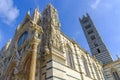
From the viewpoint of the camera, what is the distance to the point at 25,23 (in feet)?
52.8

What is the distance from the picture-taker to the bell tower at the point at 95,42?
2444 centimetres

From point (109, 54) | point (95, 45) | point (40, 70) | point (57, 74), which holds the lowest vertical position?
point (57, 74)

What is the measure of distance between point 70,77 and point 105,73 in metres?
10.1

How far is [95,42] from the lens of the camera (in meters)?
27.3

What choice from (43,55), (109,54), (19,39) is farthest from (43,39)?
(109,54)

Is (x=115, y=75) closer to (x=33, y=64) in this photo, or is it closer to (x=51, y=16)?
(x=51, y=16)

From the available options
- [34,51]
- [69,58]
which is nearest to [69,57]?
[69,58]

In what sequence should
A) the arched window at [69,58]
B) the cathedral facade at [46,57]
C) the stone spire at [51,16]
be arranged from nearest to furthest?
1. the cathedral facade at [46,57]
2. the arched window at [69,58]
3. the stone spire at [51,16]

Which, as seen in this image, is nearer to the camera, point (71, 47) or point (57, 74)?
point (57, 74)

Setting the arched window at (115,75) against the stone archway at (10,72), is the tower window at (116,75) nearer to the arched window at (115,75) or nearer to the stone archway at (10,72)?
→ the arched window at (115,75)

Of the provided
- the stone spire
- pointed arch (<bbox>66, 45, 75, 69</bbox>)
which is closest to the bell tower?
pointed arch (<bbox>66, 45, 75, 69</bbox>)

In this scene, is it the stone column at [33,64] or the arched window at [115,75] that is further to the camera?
the arched window at [115,75]

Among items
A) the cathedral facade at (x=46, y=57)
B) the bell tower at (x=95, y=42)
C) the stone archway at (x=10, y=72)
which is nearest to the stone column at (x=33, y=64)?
the cathedral facade at (x=46, y=57)

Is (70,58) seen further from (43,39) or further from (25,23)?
(25,23)
